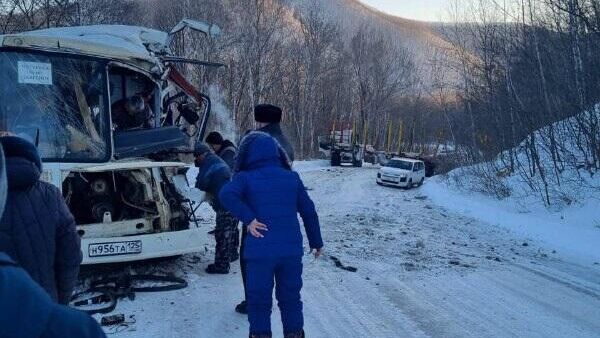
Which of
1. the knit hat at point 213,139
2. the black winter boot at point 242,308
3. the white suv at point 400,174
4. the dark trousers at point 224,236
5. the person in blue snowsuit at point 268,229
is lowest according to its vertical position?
the white suv at point 400,174

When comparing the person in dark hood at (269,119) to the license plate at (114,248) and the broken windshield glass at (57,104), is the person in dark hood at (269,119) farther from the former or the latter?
the broken windshield glass at (57,104)

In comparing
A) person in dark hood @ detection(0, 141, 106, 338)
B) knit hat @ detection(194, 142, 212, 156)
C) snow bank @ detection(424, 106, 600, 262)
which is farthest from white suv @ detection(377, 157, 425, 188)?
person in dark hood @ detection(0, 141, 106, 338)

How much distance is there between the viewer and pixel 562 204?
13.6 metres

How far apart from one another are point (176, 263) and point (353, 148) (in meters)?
31.0

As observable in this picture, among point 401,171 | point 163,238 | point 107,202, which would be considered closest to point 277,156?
point 163,238

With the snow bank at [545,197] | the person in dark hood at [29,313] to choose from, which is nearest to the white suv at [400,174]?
the snow bank at [545,197]

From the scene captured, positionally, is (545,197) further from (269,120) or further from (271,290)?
(271,290)

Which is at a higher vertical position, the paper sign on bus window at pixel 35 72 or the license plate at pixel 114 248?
the paper sign on bus window at pixel 35 72

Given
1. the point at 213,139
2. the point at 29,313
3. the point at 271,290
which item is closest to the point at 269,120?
the point at 271,290

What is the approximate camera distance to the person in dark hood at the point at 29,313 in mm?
1174

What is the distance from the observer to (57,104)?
22.0ft

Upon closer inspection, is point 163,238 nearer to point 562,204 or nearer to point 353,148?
point 562,204

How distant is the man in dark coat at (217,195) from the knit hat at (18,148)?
12.8 ft

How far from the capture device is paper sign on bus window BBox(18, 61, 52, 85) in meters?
6.52
